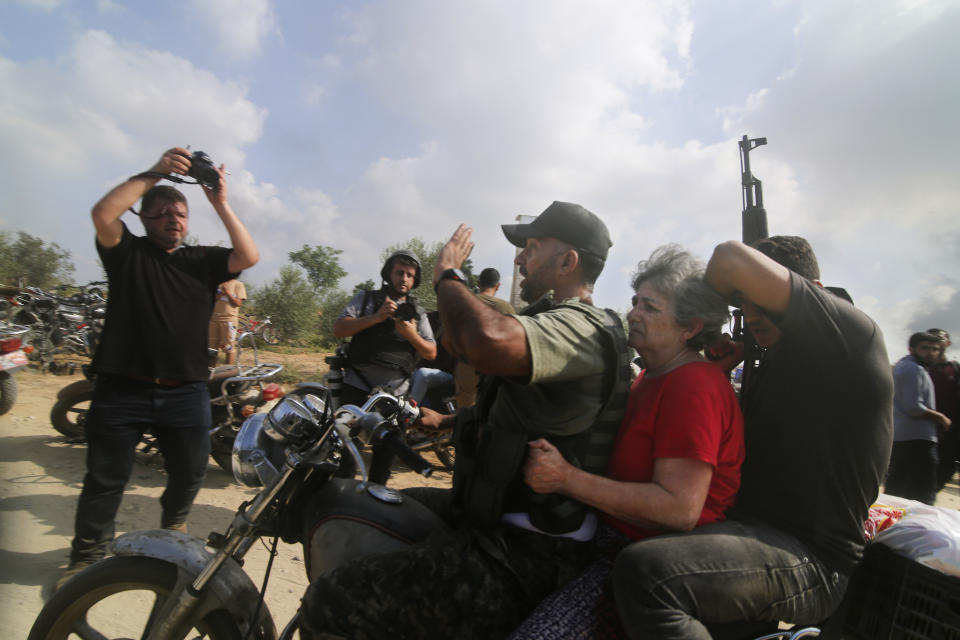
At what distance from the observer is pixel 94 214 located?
244cm

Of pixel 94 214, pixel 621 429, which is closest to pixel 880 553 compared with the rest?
pixel 621 429

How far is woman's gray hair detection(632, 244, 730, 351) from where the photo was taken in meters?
1.55

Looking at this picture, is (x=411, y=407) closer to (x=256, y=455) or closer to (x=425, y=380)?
(x=256, y=455)

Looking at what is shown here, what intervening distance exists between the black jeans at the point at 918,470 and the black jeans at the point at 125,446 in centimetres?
582

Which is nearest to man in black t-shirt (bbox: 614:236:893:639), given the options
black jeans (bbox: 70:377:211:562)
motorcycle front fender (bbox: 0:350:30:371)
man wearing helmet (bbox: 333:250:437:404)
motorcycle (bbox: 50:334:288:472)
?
black jeans (bbox: 70:377:211:562)

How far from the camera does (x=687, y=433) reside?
131 centimetres

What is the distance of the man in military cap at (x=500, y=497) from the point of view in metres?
1.28

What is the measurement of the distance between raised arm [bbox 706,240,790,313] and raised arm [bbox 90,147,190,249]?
8.94ft

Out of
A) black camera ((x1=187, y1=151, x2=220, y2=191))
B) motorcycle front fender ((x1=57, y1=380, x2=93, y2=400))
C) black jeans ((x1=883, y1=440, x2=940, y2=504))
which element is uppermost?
black camera ((x1=187, y1=151, x2=220, y2=191))

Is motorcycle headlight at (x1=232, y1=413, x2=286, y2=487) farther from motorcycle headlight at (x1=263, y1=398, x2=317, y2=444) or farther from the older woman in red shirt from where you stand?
the older woman in red shirt

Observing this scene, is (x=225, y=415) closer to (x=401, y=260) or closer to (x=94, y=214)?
(x=401, y=260)

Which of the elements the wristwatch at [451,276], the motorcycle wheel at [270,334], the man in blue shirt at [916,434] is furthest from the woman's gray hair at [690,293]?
the motorcycle wheel at [270,334]

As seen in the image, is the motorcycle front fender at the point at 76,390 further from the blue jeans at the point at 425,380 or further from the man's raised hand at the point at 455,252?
the man's raised hand at the point at 455,252

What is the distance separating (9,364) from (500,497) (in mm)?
6609
